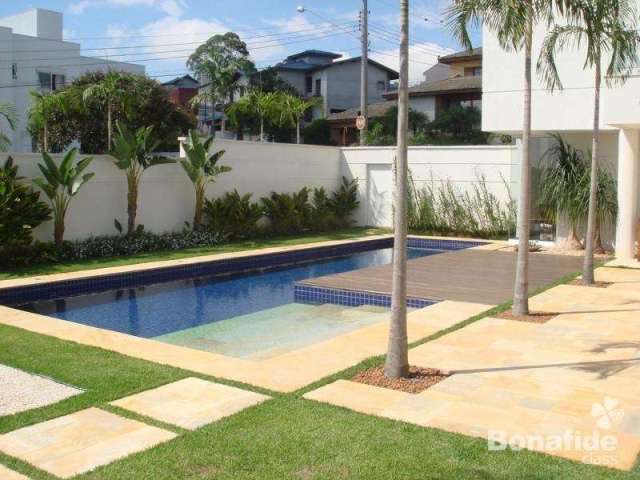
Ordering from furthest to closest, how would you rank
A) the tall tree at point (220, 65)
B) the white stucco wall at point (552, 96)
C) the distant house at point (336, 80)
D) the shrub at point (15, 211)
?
1. the distant house at point (336, 80)
2. the tall tree at point (220, 65)
3. the white stucco wall at point (552, 96)
4. the shrub at point (15, 211)

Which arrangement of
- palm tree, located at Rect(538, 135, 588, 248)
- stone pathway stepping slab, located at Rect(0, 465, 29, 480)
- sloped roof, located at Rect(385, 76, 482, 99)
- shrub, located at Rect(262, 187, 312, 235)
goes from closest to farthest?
stone pathway stepping slab, located at Rect(0, 465, 29, 480) → palm tree, located at Rect(538, 135, 588, 248) → shrub, located at Rect(262, 187, 312, 235) → sloped roof, located at Rect(385, 76, 482, 99)

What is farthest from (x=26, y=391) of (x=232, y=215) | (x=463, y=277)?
(x=232, y=215)

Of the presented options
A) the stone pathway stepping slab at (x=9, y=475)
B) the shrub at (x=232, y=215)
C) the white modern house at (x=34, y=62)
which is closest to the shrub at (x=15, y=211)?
the shrub at (x=232, y=215)

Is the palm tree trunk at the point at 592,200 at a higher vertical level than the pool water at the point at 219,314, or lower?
higher

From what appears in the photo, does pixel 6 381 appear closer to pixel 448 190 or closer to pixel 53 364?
pixel 53 364

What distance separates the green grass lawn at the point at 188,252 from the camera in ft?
41.4

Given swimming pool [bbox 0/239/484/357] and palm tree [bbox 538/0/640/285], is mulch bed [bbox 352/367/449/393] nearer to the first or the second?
swimming pool [bbox 0/239/484/357]

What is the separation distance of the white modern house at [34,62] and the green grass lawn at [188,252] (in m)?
18.9

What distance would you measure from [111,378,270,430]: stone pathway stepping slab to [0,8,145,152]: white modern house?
30.0 meters

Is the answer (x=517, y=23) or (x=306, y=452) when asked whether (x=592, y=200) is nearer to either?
(x=517, y=23)

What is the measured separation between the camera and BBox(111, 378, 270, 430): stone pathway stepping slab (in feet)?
17.1

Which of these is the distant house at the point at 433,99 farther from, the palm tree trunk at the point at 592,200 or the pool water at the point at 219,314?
the pool water at the point at 219,314

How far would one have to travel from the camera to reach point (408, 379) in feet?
20.5

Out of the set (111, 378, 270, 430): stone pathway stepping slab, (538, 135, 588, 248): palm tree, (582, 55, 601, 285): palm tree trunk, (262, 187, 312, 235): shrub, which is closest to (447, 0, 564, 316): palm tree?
(582, 55, 601, 285): palm tree trunk
